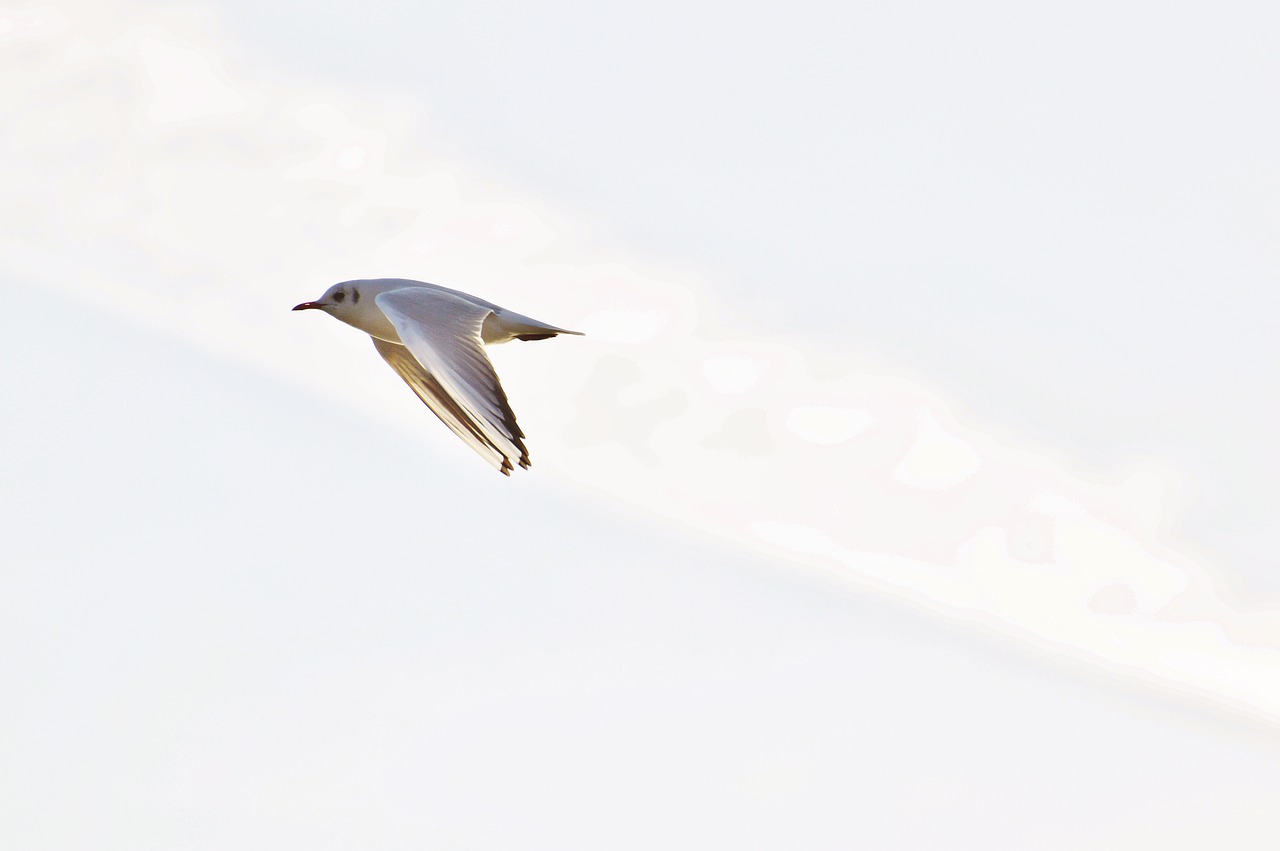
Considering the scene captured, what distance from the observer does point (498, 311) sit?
28.0 feet

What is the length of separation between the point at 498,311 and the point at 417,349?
3.78ft

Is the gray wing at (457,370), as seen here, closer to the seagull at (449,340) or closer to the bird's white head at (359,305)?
the seagull at (449,340)

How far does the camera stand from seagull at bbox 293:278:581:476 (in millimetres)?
6996

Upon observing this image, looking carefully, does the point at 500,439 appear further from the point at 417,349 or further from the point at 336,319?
the point at 336,319

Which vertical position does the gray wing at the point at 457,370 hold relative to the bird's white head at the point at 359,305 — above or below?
below

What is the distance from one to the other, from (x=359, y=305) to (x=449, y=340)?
141cm

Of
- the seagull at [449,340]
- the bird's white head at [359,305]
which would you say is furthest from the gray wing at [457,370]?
the bird's white head at [359,305]

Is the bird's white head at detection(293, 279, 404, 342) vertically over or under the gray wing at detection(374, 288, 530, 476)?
over

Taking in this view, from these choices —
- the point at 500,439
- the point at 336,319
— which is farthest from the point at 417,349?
the point at 336,319

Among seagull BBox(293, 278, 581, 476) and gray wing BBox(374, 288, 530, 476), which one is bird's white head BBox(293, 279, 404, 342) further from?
gray wing BBox(374, 288, 530, 476)

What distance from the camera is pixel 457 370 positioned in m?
7.21

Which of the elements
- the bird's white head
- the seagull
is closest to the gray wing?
the seagull

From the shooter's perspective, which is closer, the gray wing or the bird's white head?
the gray wing

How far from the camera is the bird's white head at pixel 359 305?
344 inches
